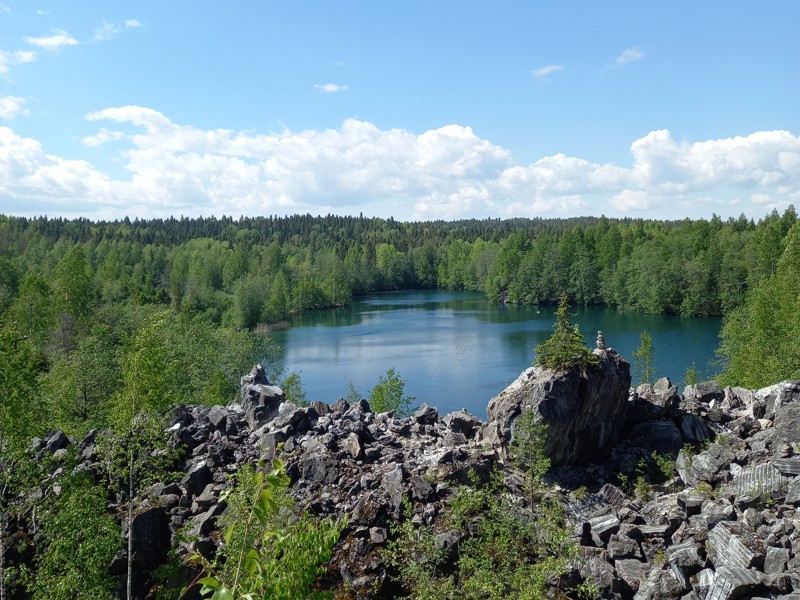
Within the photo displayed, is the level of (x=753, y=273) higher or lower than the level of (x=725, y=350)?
higher

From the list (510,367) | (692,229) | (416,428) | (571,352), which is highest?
(692,229)

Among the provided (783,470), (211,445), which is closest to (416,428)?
(211,445)

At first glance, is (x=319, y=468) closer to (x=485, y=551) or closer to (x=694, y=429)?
(x=485, y=551)

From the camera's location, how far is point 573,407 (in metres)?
24.5

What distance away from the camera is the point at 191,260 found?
14912 centimetres

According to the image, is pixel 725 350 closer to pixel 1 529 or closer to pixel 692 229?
pixel 1 529

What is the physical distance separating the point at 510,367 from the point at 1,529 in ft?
172

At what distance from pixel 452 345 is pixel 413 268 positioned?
100m

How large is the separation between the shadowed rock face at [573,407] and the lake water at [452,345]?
22.5 m

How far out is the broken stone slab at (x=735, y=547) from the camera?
49.0 feet

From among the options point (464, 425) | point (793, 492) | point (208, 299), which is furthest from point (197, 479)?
point (208, 299)

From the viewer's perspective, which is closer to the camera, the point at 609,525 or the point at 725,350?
the point at 609,525

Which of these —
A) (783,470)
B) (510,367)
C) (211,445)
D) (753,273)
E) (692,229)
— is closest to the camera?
(783,470)

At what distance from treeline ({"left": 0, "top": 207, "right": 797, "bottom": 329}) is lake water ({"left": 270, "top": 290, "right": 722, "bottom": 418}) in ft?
20.4
